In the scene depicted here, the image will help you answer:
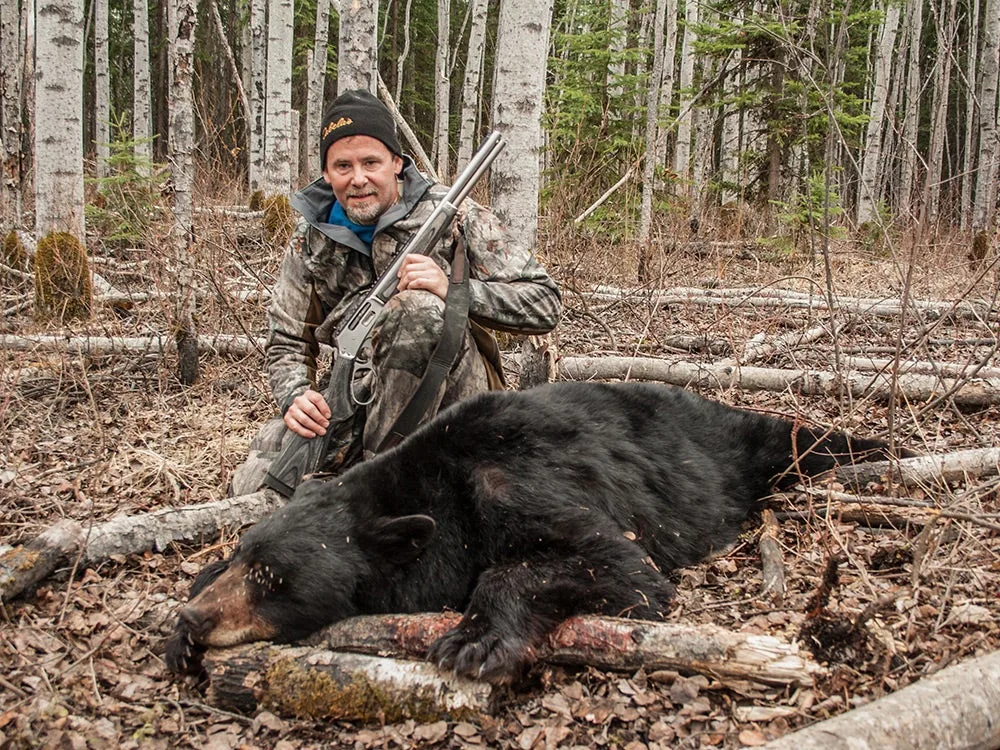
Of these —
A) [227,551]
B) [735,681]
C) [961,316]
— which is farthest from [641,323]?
[735,681]

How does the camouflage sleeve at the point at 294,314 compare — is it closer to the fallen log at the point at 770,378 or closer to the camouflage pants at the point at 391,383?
the camouflage pants at the point at 391,383

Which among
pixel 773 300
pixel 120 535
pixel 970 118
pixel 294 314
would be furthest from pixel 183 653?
pixel 970 118

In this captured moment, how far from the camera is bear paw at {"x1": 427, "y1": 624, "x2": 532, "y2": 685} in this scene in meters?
2.51

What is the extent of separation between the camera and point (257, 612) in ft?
9.04

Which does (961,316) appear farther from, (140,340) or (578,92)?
(140,340)

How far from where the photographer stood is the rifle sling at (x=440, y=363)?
3869mm

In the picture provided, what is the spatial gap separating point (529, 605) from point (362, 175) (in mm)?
2262

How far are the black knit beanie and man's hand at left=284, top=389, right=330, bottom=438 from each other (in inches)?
48.6

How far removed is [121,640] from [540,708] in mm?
1603

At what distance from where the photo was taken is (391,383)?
3.96 metres

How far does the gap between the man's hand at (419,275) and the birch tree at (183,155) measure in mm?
2304

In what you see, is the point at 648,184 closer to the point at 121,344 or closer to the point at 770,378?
the point at 770,378

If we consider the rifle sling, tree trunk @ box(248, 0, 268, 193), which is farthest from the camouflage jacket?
tree trunk @ box(248, 0, 268, 193)

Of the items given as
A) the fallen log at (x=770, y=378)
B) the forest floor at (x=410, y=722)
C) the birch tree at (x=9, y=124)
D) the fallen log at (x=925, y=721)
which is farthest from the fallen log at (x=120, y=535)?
the birch tree at (x=9, y=124)
